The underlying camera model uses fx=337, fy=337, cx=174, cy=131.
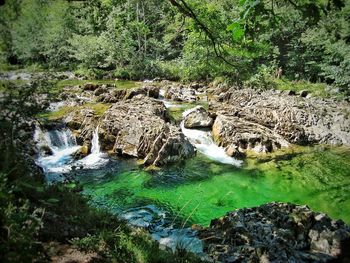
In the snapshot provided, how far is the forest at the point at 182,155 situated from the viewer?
14.0ft

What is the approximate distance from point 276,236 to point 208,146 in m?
7.99

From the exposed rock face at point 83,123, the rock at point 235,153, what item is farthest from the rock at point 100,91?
the rock at point 235,153

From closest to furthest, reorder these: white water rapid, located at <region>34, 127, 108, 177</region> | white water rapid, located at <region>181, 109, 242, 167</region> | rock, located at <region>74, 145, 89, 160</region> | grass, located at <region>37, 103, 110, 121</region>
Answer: white water rapid, located at <region>34, 127, 108, 177</region> → rock, located at <region>74, 145, 89, 160</region> → white water rapid, located at <region>181, 109, 242, 167</region> → grass, located at <region>37, 103, 110, 121</region>

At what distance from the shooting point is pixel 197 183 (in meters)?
11.2

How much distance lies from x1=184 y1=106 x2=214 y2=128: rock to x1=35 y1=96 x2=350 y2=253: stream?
5.16 feet

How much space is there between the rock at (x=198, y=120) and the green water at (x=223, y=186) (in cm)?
295

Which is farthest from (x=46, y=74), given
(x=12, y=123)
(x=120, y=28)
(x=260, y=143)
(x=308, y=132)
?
(x=120, y=28)

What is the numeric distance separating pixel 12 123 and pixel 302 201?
28.4ft

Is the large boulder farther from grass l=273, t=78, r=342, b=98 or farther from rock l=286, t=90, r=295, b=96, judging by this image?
grass l=273, t=78, r=342, b=98

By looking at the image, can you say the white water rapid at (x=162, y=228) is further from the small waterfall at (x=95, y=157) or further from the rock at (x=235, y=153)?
the rock at (x=235, y=153)

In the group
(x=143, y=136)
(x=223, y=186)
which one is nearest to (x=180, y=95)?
(x=143, y=136)

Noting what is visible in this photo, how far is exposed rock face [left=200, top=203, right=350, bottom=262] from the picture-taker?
6402mm

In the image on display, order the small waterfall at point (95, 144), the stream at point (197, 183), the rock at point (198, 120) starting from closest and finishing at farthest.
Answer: the stream at point (197, 183) → the small waterfall at point (95, 144) → the rock at point (198, 120)

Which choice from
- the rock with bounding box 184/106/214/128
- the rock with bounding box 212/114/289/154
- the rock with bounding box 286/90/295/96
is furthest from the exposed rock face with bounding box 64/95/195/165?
the rock with bounding box 286/90/295/96
